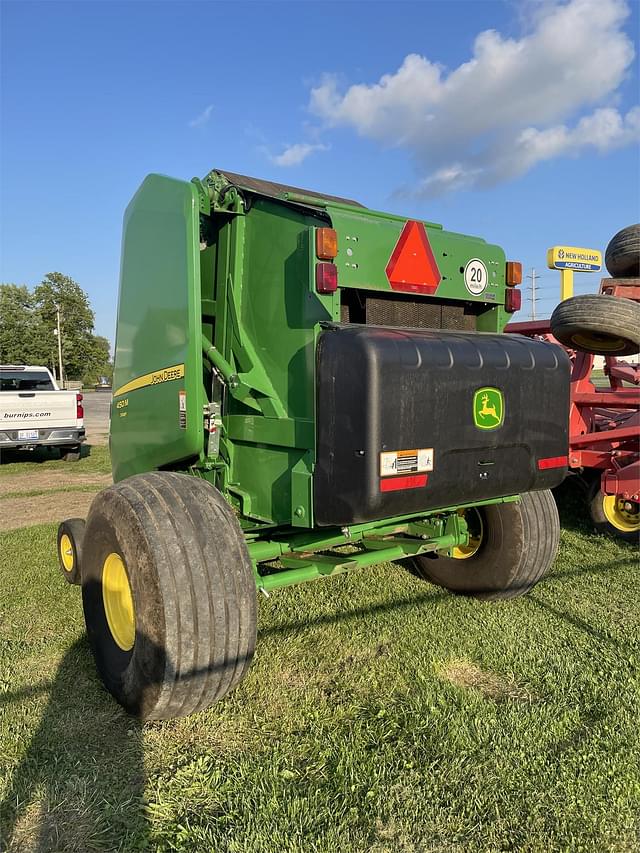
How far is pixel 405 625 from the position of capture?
3795 mm

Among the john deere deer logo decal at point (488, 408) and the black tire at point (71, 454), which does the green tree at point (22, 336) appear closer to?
the black tire at point (71, 454)

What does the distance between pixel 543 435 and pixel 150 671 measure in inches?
83.6

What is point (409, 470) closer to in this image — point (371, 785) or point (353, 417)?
point (353, 417)

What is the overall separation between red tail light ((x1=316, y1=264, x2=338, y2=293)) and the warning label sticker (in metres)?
0.79

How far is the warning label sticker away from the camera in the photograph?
2588 mm

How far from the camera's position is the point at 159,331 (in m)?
3.61

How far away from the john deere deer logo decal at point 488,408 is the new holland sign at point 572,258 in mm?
6167

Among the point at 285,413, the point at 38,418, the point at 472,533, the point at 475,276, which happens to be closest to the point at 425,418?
the point at 285,413

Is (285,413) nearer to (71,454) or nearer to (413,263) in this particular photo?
(413,263)

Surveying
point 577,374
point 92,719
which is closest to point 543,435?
point 92,719

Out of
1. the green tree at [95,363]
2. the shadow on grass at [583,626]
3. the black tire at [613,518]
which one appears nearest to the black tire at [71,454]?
the black tire at [613,518]

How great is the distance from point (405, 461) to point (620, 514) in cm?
417

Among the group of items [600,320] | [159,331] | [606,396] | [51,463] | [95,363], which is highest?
[95,363]

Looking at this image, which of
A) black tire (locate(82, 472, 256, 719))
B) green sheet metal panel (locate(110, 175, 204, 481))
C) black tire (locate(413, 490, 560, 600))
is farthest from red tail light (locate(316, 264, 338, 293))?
black tire (locate(413, 490, 560, 600))
